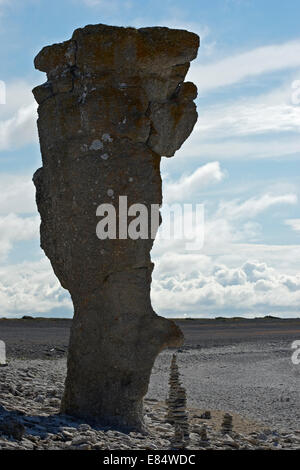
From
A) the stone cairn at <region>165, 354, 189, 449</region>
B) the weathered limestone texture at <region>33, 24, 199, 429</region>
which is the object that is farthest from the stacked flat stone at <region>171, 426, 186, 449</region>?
the weathered limestone texture at <region>33, 24, 199, 429</region>

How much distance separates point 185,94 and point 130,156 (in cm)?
157

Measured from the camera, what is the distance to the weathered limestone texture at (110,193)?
34.9 ft

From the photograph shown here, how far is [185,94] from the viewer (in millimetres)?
11445

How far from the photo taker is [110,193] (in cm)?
1055

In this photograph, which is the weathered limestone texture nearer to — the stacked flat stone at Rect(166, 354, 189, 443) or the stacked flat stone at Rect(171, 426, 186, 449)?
the stacked flat stone at Rect(166, 354, 189, 443)

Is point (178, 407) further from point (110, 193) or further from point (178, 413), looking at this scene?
point (110, 193)

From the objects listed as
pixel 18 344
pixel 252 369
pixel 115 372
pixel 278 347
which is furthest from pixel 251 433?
pixel 278 347

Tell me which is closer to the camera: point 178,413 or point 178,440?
point 178,440

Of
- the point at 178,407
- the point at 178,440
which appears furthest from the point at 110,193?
the point at 178,440

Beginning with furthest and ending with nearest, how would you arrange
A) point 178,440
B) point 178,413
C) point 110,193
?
point 110,193
point 178,413
point 178,440

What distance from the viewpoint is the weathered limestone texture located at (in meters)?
10.6

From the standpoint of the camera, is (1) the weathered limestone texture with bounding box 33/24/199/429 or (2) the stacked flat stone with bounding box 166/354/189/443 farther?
(1) the weathered limestone texture with bounding box 33/24/199/429

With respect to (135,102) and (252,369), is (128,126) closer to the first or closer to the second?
(135,102)

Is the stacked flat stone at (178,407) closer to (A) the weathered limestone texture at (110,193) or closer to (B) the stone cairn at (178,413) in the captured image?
(B) the stone cairn at (178,413)
